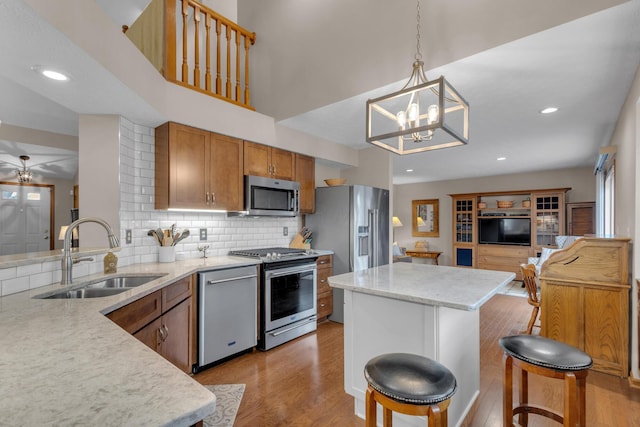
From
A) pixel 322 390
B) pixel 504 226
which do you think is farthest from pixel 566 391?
pixel 504 226

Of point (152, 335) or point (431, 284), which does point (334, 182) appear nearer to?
point (431, 284)

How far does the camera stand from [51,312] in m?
1.33

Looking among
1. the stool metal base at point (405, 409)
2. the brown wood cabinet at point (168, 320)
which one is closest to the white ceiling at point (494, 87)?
the brown wood cabinet at point (168, 320)

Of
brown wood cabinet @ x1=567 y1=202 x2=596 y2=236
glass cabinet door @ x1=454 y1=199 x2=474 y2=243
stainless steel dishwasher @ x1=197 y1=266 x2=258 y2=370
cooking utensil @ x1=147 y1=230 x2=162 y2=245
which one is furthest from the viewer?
glass cabinet door @ x1=454 y1=199 x2=474 y2=243

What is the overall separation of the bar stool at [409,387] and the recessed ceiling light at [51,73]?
245 cm

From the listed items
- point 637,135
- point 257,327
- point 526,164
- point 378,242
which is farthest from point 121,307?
point 526,164

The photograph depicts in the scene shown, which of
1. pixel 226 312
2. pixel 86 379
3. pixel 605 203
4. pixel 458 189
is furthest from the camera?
pixel 458 189

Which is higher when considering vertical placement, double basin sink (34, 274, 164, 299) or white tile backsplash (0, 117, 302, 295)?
white tile backsplash (0, 117, 302, 295)

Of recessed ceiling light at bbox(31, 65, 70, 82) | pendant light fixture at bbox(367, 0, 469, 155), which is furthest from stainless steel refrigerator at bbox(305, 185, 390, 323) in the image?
recessed ceiling light at bbox(31, 65, 70, 82)

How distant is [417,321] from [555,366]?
64cm

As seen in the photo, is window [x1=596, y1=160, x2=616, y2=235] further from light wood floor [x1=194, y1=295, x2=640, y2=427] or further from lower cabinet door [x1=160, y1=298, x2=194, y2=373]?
lower cabinet door [x1=160, y1=298, x2=194, y2=373]

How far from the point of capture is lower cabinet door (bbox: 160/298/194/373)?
216cm

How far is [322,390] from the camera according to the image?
233 centimetres

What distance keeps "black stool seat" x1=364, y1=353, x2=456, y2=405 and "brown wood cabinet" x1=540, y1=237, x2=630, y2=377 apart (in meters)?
2.36
